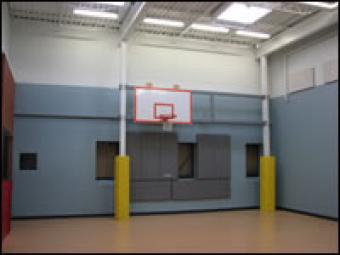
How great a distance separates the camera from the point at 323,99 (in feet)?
30.4

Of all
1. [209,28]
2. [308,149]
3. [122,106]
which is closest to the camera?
[122,106]

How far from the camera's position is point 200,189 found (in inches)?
413

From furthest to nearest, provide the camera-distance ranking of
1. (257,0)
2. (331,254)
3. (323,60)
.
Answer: (323,60) < (257,0) < (331,254)

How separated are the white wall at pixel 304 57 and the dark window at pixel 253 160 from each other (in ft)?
5.62

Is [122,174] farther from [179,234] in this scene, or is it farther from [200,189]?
[179,234]

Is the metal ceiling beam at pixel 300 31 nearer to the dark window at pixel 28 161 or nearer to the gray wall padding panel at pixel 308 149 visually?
the gray wall padding panel at pixel 308 149

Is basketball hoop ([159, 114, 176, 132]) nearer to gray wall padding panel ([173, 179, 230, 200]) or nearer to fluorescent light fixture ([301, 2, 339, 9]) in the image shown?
gray wall padding panel ([173, 179, 230, 200])

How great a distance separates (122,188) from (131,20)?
13.3 ft

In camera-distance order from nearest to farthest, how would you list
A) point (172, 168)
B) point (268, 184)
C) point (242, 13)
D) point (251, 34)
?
point (242, 13), point (172, 168), point (251, 34), point (268, 184)

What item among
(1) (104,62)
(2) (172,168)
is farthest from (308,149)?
(1) (104,62)

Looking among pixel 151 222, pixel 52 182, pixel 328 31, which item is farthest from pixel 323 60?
pixel 52 182

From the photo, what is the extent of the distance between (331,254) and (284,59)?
21.3ft

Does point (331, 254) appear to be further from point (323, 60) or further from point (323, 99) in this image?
point (323, 60)

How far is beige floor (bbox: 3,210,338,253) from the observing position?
6.23 m
